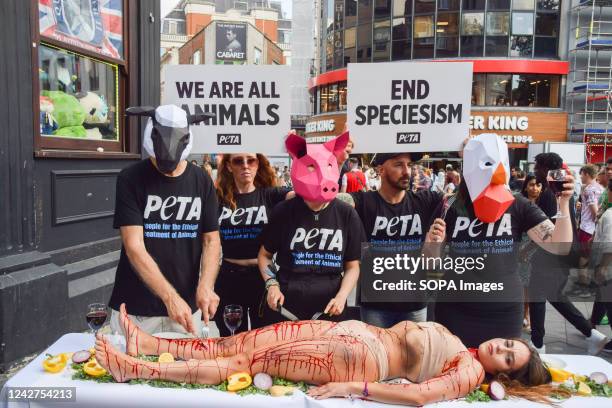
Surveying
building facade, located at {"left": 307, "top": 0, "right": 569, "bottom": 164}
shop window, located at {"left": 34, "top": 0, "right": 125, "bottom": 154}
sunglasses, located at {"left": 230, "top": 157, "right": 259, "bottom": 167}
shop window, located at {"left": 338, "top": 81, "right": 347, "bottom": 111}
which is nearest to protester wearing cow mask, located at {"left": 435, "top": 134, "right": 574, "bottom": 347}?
sunglasses, located at {"left": 230, "top": 157, "right": 259, "bottom": 167}

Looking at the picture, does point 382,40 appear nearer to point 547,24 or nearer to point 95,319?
point 547,24

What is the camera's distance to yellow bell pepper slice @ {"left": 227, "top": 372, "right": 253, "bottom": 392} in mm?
2555

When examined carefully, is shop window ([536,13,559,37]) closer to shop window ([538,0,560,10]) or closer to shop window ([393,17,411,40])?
shop window ([538,0,560,10])

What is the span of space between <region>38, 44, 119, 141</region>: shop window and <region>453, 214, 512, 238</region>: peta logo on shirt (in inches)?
162

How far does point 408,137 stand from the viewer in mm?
3617

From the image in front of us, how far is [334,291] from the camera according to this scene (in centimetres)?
303

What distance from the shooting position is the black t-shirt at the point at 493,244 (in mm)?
3053

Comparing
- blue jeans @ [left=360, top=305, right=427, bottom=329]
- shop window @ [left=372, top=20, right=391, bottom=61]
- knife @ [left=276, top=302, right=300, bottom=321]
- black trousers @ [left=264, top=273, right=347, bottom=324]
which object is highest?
shop window @ [left=372, top=20, right=391, bottom=61]

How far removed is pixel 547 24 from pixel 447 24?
5009 millimetres

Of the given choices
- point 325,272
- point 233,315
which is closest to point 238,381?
point 233,315

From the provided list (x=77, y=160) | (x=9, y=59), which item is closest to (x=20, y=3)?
(x=9, y=59)

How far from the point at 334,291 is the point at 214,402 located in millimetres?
952

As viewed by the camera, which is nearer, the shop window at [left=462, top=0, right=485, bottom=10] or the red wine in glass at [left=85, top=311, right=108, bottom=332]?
the red wine in glass at [left=85, top=311, right=108, bottom=332]

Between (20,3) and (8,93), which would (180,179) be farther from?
→ (20,3)
